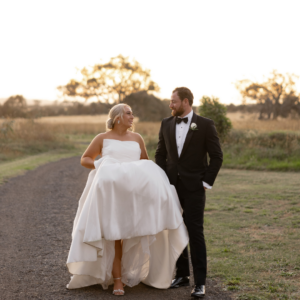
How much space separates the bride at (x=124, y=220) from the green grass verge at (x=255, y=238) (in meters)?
0.87

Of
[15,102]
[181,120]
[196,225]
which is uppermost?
[15,102]

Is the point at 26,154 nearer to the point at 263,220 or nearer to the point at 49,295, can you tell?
the point at 263,220

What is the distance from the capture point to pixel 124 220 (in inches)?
154

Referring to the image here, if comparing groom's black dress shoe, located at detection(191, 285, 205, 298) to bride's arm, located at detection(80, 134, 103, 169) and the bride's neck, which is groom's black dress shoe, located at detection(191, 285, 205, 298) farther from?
the bride's neck

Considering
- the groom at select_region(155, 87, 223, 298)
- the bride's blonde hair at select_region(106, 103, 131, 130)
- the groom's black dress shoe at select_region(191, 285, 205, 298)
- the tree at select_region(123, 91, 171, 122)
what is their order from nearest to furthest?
1. the groom's black dress shoe at select_region(191, 285, 205, 298)
2. the groom at select_region(155, 87, 223, 298)
3. the bride's blonde hair at select_region(106, 103, 131, 130)
4. the tree at select_region(123, 91, 171, 122)

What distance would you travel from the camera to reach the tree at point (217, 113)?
1758 cm

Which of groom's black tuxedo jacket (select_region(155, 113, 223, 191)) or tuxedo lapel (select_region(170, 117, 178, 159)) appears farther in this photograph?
tuxedo lapel (select_region(170, 117, 178, 159))

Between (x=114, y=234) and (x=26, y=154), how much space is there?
58.5 ft

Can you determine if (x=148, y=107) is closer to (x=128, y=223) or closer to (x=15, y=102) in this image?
(x=15, y=102)

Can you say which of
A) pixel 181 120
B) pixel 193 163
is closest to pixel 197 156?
pixel 193 163

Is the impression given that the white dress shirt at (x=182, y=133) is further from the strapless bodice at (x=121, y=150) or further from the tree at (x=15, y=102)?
the tree at (x=15, y=102)

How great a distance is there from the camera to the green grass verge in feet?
14.4

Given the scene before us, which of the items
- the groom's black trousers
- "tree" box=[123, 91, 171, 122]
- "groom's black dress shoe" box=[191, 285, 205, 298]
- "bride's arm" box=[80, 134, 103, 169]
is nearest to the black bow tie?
the groom's black trousers

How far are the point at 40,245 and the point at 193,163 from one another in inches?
120
